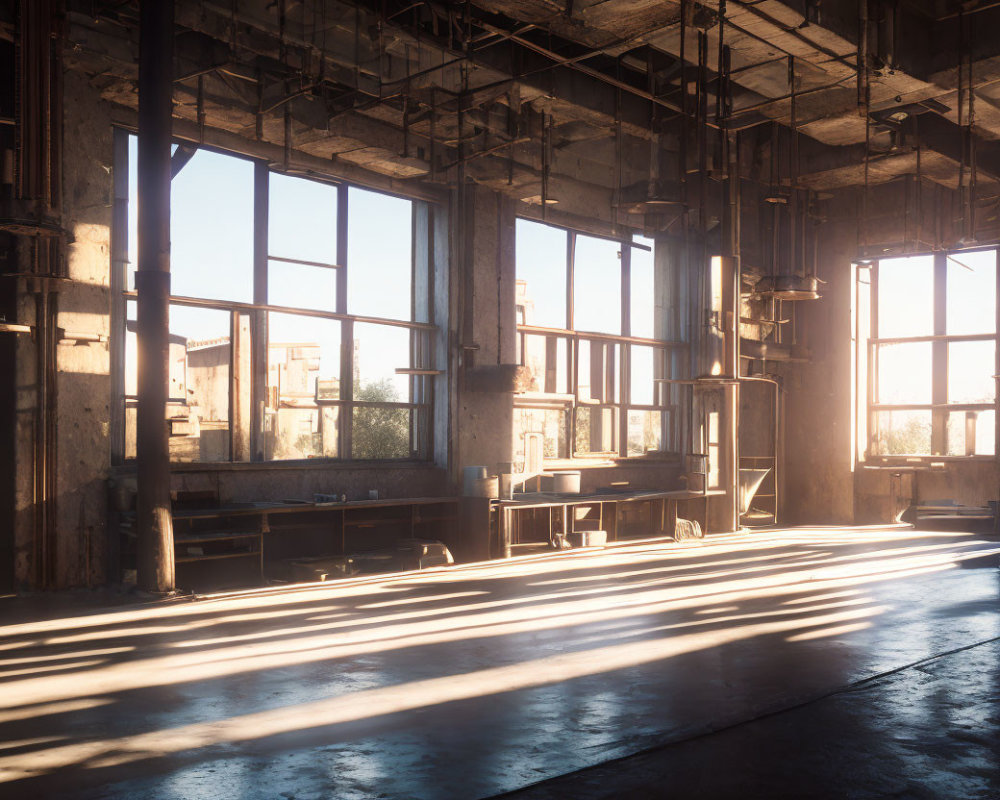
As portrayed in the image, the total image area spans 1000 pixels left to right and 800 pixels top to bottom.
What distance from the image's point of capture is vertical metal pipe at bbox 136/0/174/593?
823cm

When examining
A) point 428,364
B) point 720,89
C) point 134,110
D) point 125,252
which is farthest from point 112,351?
point 720,89

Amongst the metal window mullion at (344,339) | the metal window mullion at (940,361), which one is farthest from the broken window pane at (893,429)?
the metal window mullion at (344,339)

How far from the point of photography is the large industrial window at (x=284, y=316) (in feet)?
32.3

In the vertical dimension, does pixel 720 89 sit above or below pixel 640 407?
above

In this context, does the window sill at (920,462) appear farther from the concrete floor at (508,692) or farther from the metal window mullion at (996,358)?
the concrete floor at (508,692)

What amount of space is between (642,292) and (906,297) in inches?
199

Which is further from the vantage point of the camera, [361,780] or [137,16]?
[137,16]

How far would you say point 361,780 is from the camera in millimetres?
3723

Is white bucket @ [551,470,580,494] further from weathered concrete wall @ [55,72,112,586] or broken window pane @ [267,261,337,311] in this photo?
weathered concrete wall @ [55,72,112,586]

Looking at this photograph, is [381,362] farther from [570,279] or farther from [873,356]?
[873,356]

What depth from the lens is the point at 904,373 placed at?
55.0ft

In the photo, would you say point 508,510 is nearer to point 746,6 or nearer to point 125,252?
point 125,252

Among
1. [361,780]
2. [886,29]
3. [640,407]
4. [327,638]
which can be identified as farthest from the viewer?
[640,407]

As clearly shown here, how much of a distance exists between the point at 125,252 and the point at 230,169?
1.59 m
